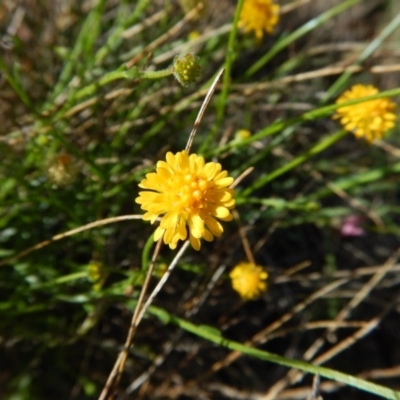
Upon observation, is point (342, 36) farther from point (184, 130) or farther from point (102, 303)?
point (102, 303)

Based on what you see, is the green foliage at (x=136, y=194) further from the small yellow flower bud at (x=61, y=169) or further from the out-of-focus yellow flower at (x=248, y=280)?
the out-of-focus yellow flower at (x=248, y=280)

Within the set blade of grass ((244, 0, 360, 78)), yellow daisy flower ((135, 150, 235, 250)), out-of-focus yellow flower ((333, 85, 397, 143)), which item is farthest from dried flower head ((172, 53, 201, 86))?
blade of grass ((244, 0, 360, 78))

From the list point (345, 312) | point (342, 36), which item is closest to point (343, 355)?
point (345, 312)

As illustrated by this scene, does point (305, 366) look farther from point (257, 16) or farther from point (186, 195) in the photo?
point (257, 16)

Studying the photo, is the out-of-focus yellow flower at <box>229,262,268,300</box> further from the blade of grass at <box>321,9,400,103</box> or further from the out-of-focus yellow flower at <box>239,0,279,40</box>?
the out-of-focus yellow flower at <box>239,0,279,40</box>

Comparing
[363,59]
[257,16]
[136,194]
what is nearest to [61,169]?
[136,194]

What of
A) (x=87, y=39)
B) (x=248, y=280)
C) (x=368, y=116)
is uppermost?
(x=87, y=39)
